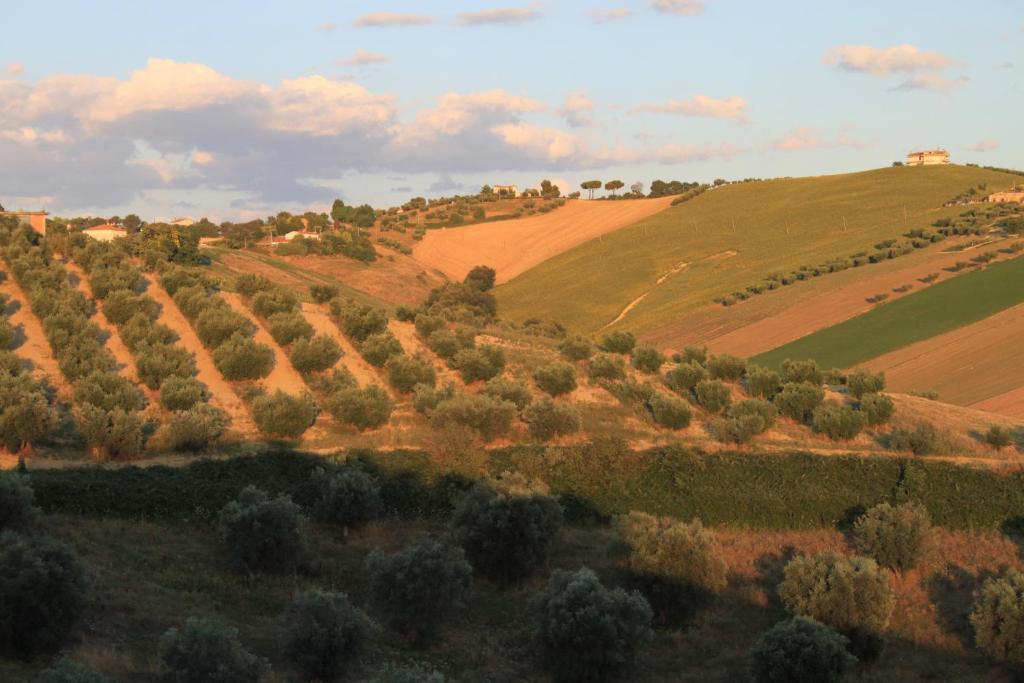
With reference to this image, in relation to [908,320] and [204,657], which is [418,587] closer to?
[204,657]

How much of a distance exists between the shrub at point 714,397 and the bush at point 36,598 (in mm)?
26510

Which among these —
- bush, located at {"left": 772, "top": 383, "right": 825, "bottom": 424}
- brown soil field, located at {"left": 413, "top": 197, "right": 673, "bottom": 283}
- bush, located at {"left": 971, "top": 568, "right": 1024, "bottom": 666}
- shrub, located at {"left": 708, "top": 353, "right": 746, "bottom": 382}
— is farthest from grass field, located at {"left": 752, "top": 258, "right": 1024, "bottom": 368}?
brown soil field, located at {"left": 413, "top": 197, "right": 673, "bottom": 283}

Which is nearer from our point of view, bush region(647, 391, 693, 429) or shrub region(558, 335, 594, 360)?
bush region(647, 391, 693, 429)

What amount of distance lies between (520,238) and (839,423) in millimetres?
84127

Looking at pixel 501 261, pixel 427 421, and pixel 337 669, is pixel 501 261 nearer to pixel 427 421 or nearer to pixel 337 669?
pixel 427 421

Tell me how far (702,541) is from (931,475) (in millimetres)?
9630

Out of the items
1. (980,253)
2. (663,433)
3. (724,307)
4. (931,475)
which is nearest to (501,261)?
(724,307)

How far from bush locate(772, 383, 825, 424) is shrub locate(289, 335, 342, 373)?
17168mm

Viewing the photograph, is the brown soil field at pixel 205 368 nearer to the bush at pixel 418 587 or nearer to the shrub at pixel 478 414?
the shrub at pixel 478 414

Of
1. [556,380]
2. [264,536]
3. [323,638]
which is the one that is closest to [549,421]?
[556,380]

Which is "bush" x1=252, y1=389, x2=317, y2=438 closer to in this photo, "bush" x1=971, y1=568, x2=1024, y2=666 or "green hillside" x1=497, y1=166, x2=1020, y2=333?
"bush" x1=971, y1=568, x2=1024, y2=666

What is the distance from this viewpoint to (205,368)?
1628 inches

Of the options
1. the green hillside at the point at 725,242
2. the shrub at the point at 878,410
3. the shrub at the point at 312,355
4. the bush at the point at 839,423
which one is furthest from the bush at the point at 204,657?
the green hillside at the point at 725,242

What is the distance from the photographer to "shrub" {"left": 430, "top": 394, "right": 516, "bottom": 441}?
1361 inches
